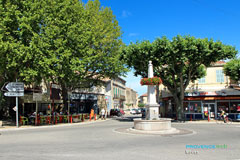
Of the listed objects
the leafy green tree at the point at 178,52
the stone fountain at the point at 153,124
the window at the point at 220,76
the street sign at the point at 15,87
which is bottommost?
the stone fountain at the point at 153,124

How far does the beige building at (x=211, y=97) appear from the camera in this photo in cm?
2848

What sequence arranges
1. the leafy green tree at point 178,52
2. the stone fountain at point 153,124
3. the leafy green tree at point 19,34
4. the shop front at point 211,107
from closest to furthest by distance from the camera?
the stone fountain at point 153,124 → the leafy green tree at point 19,34 → the leafy green tree at point 178,52 → the shop front at point 211,107

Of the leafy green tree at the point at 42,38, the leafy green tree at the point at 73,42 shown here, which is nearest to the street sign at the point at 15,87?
the leafy green tree at the point at 42,38

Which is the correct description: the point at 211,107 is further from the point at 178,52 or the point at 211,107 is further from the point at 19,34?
the point at 19,34

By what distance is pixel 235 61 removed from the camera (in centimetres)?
2880

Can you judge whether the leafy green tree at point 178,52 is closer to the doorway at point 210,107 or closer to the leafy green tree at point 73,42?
the leafy green tree at point 73,42

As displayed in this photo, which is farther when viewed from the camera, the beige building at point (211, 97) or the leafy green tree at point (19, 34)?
the beige building at point (211, 97)

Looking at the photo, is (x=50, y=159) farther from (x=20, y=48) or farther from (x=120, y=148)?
(x=20, y=48)

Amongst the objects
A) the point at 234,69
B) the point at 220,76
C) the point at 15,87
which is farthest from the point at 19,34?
the point at 220,76

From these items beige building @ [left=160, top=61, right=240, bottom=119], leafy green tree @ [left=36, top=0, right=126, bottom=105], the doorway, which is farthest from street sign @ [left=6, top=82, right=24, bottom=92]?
the doorway

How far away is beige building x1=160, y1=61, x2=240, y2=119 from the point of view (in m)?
28.5

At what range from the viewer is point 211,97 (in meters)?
28.8

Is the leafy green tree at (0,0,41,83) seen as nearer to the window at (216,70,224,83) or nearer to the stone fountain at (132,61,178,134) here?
the stone fountain at (132,61,178,134)

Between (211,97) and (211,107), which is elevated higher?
(211,97)
